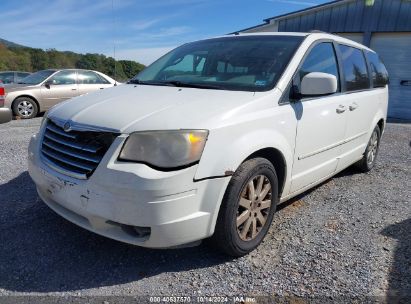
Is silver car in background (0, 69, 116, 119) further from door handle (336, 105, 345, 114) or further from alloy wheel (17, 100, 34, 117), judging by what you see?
door handle (336, 105, 345, 114)

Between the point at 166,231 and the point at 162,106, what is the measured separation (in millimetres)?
901

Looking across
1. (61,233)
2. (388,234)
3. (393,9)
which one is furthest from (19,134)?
(393,9)

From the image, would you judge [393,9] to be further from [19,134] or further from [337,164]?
[19,134]

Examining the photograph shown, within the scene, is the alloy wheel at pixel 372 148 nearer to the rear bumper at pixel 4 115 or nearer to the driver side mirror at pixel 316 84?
the driver side mirror at pixel 316 84

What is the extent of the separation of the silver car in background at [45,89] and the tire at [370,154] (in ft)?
25.0

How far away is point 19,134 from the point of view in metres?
7.32

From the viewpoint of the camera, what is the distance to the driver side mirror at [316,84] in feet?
10.5

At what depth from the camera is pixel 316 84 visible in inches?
126

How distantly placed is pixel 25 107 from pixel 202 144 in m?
9.10

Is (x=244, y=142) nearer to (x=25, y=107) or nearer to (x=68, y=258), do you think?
(x=68, y=258)

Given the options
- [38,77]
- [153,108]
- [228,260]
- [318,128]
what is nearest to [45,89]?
[38,77]

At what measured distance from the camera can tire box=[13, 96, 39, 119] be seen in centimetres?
994

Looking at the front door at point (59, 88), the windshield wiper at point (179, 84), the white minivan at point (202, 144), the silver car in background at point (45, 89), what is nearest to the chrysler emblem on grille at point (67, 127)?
the white minivan at point (202, 144)

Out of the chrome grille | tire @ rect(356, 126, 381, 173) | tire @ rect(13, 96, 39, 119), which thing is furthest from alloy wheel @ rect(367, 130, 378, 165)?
tire @ rect(13, 96, 39, 119)
